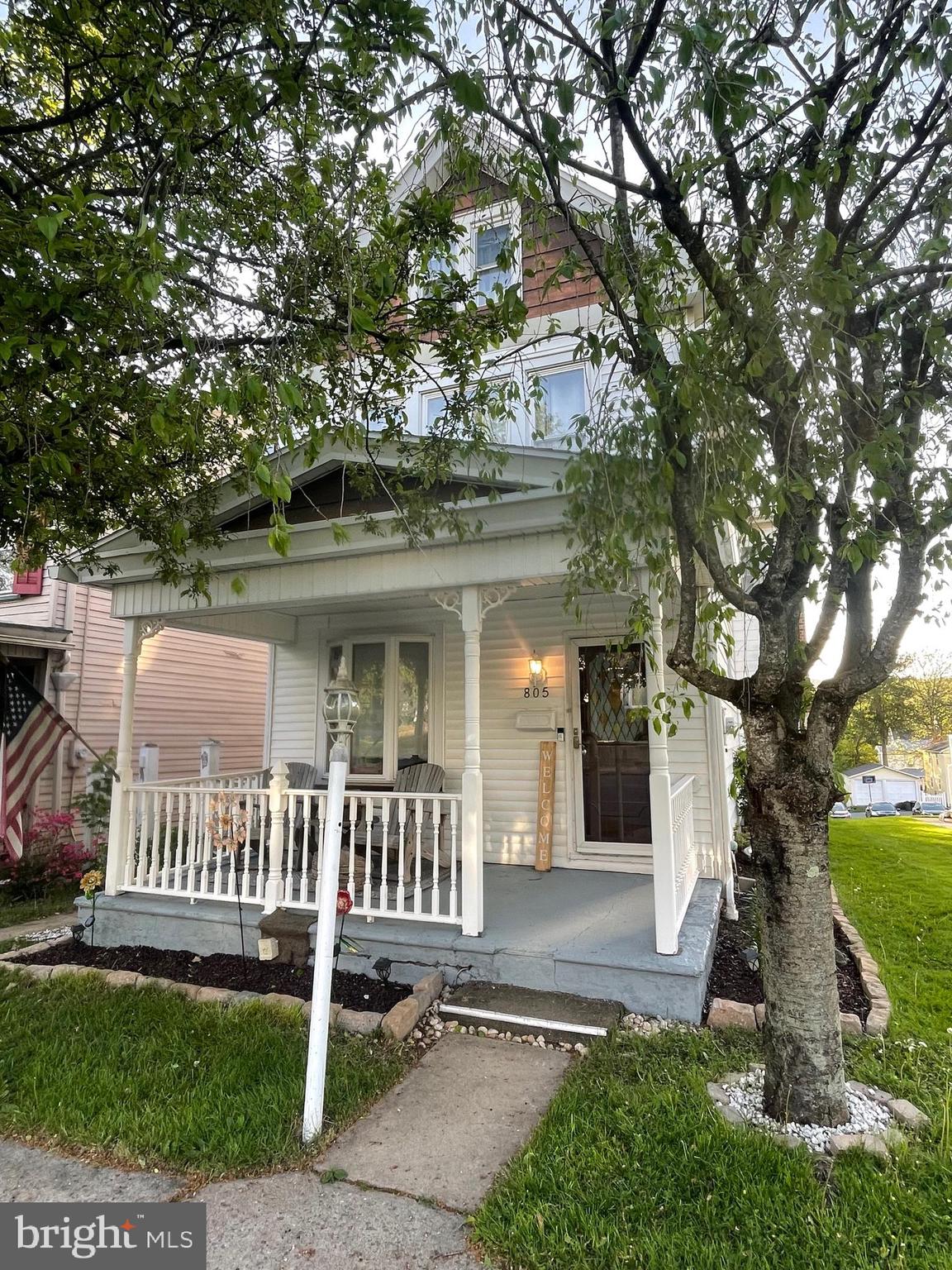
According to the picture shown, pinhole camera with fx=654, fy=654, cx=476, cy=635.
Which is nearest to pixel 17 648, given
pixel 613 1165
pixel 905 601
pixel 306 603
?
pixel 306 603

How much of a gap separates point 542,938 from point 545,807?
2235 millimetres

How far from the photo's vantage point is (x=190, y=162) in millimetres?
2701

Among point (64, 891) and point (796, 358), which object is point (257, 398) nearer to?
point (796, 358)

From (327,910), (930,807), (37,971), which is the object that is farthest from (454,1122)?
(930,807)

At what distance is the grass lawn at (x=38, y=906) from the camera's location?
6.90 m

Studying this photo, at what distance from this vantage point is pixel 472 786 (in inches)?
181

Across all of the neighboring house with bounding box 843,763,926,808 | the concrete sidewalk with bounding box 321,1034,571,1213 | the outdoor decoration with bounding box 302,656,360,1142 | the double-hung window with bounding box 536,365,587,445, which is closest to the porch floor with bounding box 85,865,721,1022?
the concrete sidewalk with bounding box 321,1034,571,1213

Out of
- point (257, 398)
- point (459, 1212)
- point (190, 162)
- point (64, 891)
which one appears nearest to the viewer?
point (257, 398)

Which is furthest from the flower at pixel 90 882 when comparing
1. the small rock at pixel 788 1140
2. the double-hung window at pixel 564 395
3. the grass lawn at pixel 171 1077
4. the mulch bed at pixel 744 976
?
the double-hung window at pixel 564 395

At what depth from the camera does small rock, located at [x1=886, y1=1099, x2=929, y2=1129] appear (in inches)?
108

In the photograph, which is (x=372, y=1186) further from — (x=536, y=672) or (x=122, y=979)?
(x=536, y=672)

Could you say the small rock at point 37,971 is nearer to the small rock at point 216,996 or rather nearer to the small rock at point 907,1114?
the small rock at point 216,996

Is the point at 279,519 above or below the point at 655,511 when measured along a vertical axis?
below

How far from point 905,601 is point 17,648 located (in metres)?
10.2
